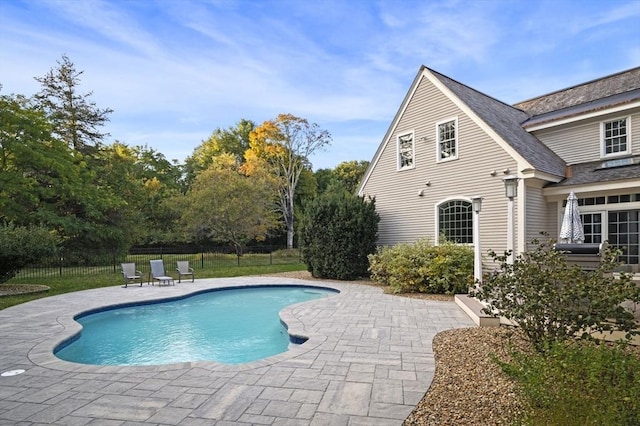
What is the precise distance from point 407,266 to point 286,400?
8.07 m

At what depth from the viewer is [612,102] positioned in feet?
38.0

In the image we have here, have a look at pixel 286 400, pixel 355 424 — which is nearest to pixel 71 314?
pixel 286 400

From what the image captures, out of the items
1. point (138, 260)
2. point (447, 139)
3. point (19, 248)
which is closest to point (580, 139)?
point (447, 139)

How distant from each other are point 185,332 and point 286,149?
26.1m

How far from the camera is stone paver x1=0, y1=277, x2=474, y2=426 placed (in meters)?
3.45

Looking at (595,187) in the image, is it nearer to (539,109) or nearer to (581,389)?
(539,109)

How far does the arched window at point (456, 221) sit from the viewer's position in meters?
12.6

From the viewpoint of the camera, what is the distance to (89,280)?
14.9 metres

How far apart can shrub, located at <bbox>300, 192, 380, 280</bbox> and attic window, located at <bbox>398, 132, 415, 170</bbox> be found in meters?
2.07

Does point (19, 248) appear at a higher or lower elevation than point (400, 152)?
lower

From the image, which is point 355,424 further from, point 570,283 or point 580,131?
point 580,131

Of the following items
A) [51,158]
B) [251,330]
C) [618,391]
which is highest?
[51,158]

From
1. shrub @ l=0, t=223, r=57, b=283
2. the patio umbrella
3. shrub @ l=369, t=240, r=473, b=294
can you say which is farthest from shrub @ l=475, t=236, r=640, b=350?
shrub @ l=0, t=223, r=57, b=283

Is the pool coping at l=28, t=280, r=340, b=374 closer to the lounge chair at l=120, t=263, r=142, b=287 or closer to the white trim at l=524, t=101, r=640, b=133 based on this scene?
the lounge chair at l=120, t=263, r=142, b=287
